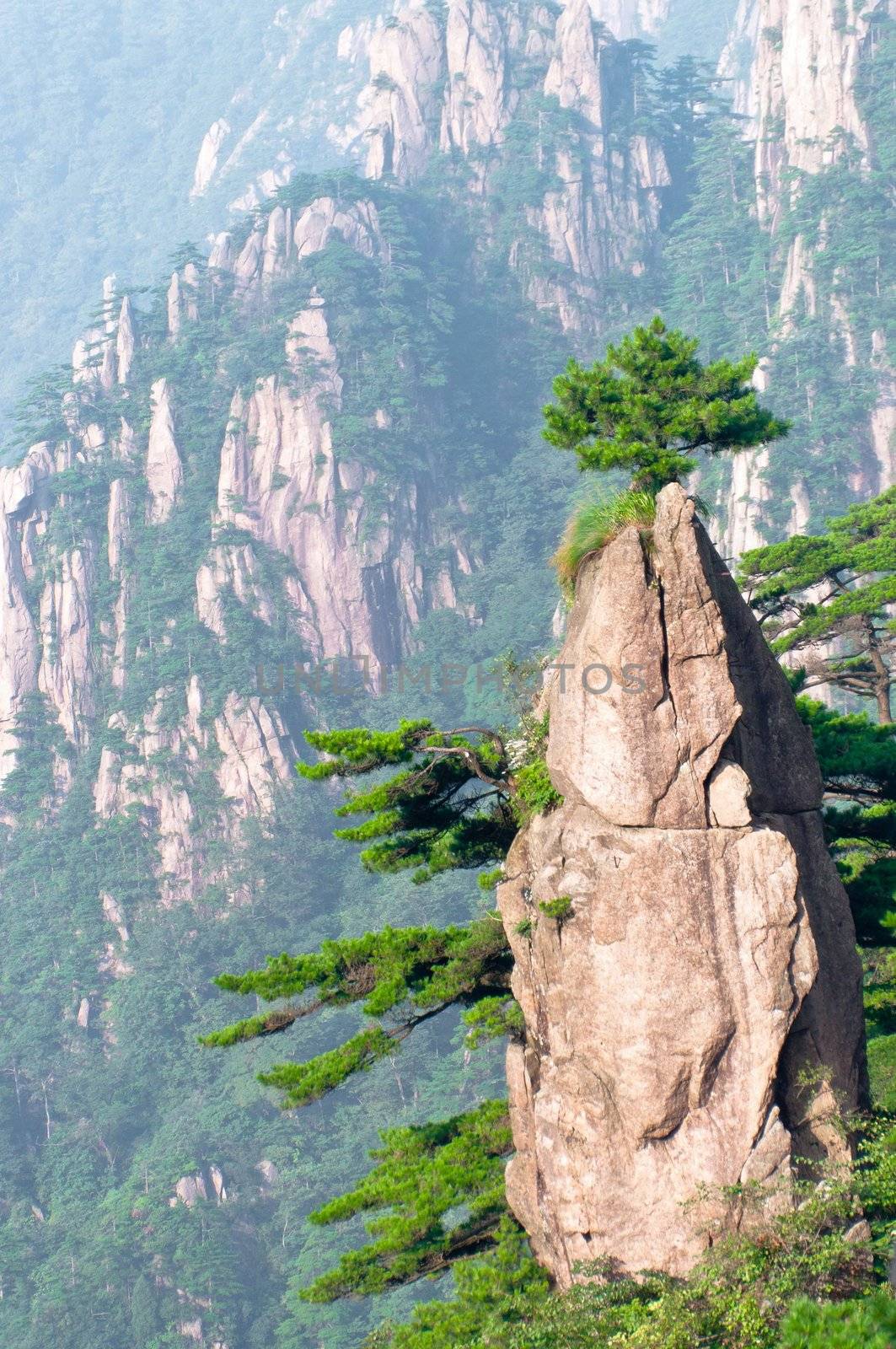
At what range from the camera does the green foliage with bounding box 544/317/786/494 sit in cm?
1305

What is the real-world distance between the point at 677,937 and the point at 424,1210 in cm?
415

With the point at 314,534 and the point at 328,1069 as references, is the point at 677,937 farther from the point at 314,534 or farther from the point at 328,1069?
the point at 314,534

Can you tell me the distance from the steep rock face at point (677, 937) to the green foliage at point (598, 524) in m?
Answer: 0.30

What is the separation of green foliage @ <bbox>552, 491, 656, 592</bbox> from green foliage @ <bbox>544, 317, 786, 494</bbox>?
3.75 feet

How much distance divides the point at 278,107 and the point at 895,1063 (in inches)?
7624

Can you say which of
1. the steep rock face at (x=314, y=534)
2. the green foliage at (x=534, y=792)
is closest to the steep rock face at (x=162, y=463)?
the steep rock face at (x=314, y=534)

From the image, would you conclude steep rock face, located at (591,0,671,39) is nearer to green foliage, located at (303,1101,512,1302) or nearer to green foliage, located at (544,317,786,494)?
green foliage, located at (544,317,786,494)

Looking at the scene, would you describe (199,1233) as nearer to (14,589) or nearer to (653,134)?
(14,589)

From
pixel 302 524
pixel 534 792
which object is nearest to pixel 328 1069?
pixel 534 792

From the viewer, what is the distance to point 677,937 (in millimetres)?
10406

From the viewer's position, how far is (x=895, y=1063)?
54.4 ft

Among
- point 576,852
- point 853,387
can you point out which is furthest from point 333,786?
point 576,852

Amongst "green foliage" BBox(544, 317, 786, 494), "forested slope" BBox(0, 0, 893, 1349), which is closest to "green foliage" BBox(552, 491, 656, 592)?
"green foliage" BBox(544, 317, 786, 494)

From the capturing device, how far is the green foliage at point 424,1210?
13180mm
